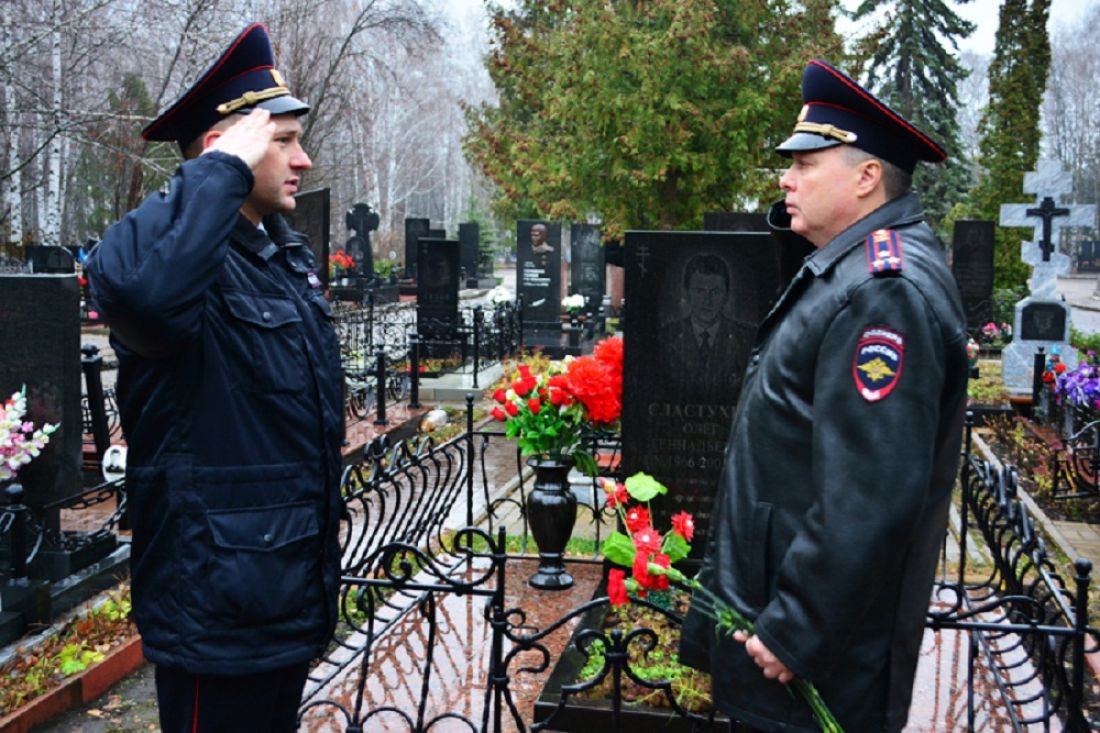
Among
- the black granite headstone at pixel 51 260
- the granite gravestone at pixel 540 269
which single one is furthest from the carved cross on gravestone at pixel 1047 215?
the black granite headstone at pixel 51 260

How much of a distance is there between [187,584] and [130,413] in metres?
0.44

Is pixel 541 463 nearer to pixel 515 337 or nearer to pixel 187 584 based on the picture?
pixel 187 584

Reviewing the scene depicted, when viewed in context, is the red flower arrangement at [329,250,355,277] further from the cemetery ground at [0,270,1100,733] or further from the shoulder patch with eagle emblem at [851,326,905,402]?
the shoulder patch with eagle emblem at [851,326,905,402]

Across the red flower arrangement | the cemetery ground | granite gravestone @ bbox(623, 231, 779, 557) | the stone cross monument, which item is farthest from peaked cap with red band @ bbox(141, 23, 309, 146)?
the red flower arrangement

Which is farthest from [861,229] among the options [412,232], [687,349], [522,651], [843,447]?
[412,232]

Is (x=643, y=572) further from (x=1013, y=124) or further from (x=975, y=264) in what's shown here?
(x=1013, y=124)

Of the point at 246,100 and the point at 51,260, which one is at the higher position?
the point at 246,100

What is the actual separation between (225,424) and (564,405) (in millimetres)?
3912

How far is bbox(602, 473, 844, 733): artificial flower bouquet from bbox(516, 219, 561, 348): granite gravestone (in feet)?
56.3

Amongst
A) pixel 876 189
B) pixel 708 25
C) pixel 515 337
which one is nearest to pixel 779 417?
pixel 876 189

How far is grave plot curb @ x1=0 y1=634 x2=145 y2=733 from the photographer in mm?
4719

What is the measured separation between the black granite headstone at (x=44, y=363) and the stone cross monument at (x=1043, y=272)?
13105mm

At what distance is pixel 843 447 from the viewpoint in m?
2.45

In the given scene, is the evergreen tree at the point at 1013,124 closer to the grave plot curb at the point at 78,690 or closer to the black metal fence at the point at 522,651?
the black metal fence at the point at 522,651
